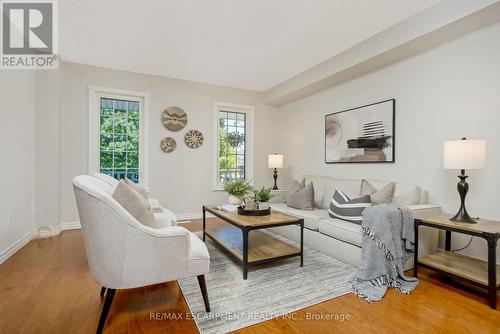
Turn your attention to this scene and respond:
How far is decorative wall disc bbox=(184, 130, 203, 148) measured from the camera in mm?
4773

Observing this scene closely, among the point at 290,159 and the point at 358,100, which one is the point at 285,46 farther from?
the point at 290,159

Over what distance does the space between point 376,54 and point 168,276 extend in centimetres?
331

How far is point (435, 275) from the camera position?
8.09 feet

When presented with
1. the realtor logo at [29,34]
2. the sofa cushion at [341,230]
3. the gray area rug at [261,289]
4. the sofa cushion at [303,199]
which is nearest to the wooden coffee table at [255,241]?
the gray area rug at [261,289]

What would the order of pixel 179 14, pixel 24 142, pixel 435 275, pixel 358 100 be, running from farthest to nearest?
pixel 358 100 < pixel 24 142 < pixel 179 14 < pixel 435 275

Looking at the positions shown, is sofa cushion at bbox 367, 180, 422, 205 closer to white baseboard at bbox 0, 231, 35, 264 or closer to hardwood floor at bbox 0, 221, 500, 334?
hardwood floor at bbox 0, 221, 500, 334

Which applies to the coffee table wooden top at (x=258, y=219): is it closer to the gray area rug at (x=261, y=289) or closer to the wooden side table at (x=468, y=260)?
the gray area rug at (x=261, y=289)

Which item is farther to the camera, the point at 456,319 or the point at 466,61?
the point at 466,61

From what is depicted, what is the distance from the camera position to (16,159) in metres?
3.03

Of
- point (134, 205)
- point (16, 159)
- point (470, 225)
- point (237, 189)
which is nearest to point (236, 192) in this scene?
point (237, 189)

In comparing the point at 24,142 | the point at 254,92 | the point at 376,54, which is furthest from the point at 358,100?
the point at 24,142

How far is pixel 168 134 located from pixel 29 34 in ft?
7.28

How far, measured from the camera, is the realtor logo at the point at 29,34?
8.70 ft

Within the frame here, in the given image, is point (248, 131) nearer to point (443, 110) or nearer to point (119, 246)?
point (443, 110)
